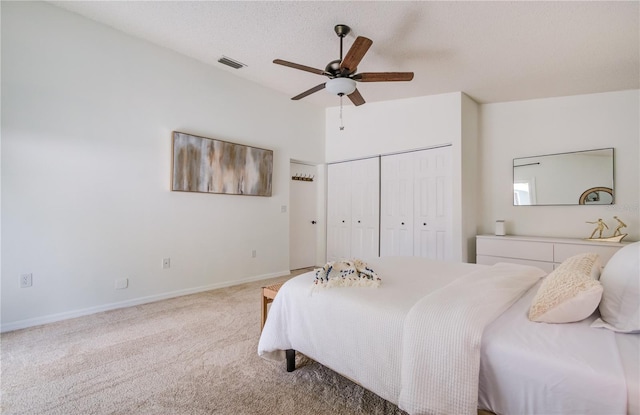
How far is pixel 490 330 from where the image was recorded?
45.8 inches

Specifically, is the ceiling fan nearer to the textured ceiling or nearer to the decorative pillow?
the textured ceiling

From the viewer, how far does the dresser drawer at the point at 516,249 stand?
3.40 m

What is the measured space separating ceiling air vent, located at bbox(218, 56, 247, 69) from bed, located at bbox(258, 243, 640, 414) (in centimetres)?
306

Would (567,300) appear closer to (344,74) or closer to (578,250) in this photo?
(344,74)

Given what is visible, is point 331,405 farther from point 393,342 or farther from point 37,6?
point 37,6

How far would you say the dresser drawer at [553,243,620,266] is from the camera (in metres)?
3.06

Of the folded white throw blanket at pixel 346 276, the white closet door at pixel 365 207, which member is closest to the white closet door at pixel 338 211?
the white closet door at pixel 365 207

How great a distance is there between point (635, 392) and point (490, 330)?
0.40 m

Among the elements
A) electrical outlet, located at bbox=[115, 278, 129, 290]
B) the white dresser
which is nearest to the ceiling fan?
the white dresser

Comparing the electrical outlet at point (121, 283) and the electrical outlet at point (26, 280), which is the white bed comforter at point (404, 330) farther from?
the electrical outlet at point (26, 280)

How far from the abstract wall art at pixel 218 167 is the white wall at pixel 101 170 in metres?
0.13

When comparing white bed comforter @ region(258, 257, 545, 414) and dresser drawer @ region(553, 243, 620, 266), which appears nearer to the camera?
white bed comforter @ region(258, 257, 545, 414)

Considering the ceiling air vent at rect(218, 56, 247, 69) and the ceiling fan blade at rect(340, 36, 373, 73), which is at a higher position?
the ceiling air vent at rect(218, 56, 247, 69)

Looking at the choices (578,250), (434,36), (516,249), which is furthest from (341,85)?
Answer: (578,250)
